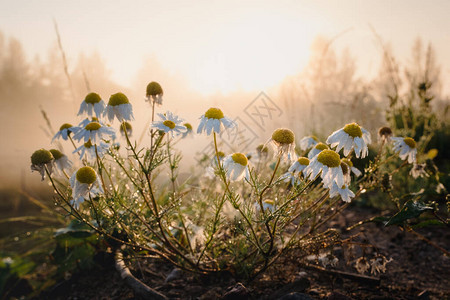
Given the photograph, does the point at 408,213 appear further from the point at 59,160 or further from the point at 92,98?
the point at 59,160

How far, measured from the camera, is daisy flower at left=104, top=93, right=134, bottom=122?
47.7 inches

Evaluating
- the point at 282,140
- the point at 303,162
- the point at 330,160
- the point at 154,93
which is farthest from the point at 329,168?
the point at 154,93

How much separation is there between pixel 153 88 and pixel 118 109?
223 millimetres

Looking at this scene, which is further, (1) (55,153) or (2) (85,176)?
(1) (55,153)

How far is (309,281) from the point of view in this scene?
1621 mm

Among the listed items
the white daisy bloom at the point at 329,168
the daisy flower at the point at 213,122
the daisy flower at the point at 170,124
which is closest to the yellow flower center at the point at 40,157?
the daisy flower at the point at 170,124

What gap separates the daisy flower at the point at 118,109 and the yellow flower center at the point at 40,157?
31 centimetres

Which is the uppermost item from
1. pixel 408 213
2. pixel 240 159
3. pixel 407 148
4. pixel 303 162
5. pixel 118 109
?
pixel 118 109

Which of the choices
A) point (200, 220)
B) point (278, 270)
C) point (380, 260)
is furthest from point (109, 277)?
point (380, 260)

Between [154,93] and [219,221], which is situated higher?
[154,93]

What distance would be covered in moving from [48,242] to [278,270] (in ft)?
6.46

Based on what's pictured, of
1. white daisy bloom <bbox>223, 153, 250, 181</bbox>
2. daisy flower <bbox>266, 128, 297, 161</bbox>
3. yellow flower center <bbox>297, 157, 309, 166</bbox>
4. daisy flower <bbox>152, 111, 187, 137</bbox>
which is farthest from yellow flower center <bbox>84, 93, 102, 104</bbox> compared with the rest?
yellow flower center <bbox>297, 157, 309, 166</bbox>

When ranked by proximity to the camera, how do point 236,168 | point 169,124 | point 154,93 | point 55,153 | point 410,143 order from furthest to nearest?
1. point 410,143
2. point 55,153
3. point 154,93
4. point 169,124
5. point 236,168

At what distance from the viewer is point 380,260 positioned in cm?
153
